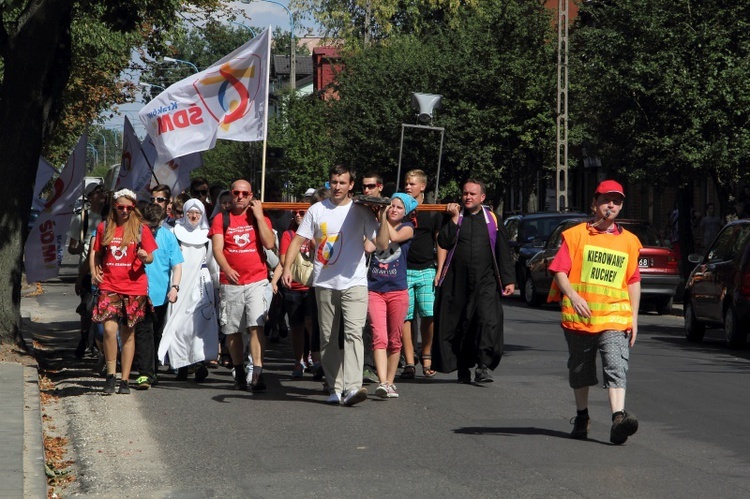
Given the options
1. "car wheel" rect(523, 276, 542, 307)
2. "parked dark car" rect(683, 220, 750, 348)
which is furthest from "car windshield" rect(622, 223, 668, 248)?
"parked dark car" rect(683, 220, 750, 348)

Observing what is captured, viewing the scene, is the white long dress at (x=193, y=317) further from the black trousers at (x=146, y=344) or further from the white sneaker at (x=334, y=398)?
the white sneaker at (x=334, y=398)

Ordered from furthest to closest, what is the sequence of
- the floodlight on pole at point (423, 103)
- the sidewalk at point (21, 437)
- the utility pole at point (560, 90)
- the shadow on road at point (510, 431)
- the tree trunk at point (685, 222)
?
the utility pole at point (560, 90) < the floodlight on pole at point (423, 103) < the tree trunk at point (685, 222) < the shadow on road at point (510, 431) < the sidewalk at point (21, 437)

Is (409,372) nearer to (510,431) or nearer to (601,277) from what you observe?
(510,431)

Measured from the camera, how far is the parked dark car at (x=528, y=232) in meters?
26.9

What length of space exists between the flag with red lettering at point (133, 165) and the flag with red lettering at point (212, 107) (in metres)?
1.59

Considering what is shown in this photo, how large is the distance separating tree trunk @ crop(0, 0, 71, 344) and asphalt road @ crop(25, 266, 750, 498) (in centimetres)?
130

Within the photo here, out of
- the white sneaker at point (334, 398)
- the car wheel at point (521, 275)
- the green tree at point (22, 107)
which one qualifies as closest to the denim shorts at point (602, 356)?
the white sneaker at point (334, 398)

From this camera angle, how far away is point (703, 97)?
25.4 m

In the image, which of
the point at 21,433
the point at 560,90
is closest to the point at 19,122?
the point at 21,433

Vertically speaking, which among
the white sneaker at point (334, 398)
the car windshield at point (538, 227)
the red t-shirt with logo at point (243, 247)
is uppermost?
the car windshield at point (538, 227)

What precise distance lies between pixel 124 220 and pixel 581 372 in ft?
15.2

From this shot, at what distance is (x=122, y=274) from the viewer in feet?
38.0

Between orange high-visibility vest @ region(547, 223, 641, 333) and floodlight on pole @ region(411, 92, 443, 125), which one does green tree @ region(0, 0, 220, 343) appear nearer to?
orange high-visibility vest @ region(547, 223, 641, 333)

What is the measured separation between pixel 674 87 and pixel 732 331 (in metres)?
9.82
